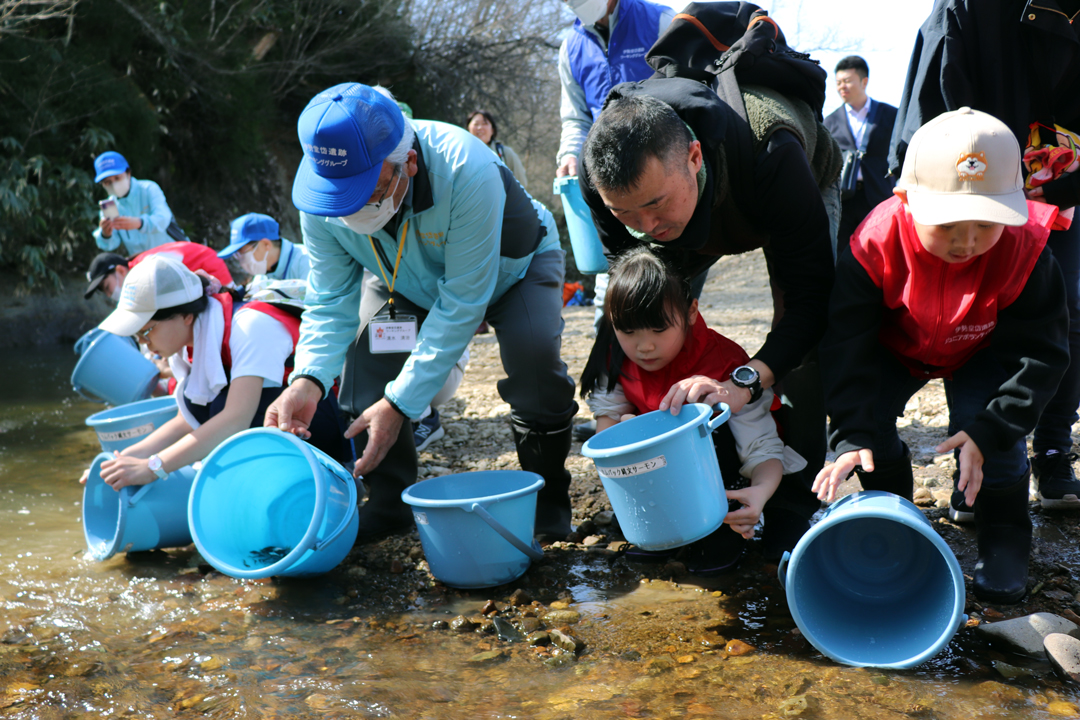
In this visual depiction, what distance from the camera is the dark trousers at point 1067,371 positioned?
2521 millimetres

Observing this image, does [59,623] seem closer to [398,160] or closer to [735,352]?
[398,160]

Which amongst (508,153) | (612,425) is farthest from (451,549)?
(508,153)

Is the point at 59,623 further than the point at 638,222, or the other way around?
the point at 59,623

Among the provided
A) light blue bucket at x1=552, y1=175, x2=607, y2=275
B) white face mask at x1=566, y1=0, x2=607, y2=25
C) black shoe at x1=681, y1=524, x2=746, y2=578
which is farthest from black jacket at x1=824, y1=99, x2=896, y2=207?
black shoe at x1=681, y1=524, x2=746, y2=578

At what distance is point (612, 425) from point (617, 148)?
31.3 inches

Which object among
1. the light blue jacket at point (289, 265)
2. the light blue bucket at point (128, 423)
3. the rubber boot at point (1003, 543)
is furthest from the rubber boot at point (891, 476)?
the light blue jacket at point (289, 265)

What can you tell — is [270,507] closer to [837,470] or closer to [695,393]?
[695,393]

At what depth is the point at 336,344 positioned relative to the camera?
2.82 m

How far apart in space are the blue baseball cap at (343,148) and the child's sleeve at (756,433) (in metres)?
1.21

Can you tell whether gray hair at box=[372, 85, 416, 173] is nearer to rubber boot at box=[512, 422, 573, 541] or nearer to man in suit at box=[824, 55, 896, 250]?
rubber boot at box=[512, 422, 573, 541]

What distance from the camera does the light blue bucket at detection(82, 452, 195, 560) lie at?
2863mm

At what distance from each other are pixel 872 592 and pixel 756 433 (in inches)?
19.5

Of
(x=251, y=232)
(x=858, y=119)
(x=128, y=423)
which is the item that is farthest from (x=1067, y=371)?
(x=251, y=232)

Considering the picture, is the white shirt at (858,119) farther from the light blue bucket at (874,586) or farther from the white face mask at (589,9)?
the light blue bucket at (874,586)
